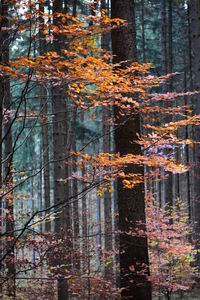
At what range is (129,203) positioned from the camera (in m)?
6.18

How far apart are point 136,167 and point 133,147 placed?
1.13 feet

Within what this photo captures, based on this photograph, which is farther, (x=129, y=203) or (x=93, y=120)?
(x=93, y=120)

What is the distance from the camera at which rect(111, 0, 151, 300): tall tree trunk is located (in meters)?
6.05

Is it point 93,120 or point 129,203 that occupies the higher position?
point 93,120

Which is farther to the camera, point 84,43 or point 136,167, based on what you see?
point 136,167

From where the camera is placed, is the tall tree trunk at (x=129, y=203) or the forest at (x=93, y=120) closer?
the forest at (x=93, y=120)

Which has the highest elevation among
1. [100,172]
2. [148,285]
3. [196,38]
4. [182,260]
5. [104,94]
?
[196,38]

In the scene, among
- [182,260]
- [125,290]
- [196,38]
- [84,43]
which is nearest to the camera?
[84,43]

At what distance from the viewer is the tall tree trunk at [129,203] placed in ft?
19.9

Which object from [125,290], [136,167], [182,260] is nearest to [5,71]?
[136,167]

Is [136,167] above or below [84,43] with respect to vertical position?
below

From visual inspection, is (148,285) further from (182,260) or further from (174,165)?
(182,260)

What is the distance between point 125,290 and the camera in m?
6.04

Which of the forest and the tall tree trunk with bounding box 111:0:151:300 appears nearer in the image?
the forest
